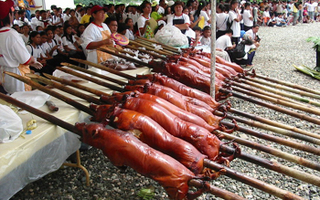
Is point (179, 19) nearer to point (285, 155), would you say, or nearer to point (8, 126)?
point (285, 155)

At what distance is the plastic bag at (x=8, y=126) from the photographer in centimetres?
233

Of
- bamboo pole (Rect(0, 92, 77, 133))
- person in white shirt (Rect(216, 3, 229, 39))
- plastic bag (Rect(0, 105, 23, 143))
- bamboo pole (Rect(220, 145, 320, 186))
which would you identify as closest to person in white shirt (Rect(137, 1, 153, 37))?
person in white shirt (Rect(216, 3, 229, 39))

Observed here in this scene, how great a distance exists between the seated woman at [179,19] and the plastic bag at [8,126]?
6.42 meters

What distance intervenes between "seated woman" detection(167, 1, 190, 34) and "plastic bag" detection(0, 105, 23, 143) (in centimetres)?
642

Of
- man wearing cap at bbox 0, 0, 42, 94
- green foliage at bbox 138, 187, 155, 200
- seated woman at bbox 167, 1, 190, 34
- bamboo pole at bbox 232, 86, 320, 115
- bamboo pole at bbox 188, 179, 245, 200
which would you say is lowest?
green foliage at bbox 138, 187, 155, 200

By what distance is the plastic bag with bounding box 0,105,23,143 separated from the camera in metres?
2.33

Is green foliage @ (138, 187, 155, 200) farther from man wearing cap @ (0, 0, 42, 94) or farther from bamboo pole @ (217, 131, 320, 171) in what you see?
man wearing cap @ (0, 0, 42, 94)

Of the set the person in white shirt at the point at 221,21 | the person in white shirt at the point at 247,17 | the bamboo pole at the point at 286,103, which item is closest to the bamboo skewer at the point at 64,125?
the bamboo pole at the point at 286,103

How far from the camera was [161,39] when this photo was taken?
271 inches

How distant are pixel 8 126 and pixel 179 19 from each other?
677 cm

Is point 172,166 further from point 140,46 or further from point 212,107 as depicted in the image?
point 140,46

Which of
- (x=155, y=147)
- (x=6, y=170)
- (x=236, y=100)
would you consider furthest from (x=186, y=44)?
(x=6, y=170)

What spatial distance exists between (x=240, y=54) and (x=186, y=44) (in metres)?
2.63

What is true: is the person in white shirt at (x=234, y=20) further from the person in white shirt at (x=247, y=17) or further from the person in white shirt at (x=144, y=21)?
the person in white shirt at (x=144, y=21)
